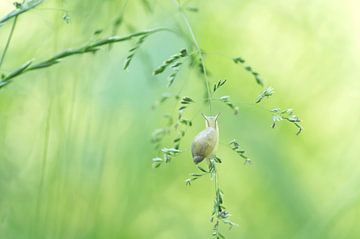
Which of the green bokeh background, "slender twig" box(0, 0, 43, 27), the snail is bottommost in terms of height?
the snail

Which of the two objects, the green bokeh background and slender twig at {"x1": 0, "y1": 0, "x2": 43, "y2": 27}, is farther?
the green bokeh background

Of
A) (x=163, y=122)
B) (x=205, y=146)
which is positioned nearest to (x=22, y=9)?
(x=205, y=146)

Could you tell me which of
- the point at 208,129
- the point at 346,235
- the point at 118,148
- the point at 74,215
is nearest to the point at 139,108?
the point at 118,148

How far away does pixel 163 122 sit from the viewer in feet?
4.66

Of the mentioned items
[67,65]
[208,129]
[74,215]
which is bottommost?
[208,129]

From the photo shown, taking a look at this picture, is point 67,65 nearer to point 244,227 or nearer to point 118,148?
point 118,148

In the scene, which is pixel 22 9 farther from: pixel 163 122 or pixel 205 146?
pixel 163 122

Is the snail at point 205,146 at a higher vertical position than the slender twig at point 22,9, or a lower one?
lower

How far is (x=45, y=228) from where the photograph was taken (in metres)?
1.10

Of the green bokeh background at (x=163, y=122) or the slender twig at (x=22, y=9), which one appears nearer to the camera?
the slender twig at (x=22, y=9)

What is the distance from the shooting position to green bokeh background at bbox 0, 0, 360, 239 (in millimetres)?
1224

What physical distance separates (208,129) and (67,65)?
1.49 feet

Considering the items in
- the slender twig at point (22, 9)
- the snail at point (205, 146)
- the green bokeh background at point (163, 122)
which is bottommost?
the snail at point (205, 146)

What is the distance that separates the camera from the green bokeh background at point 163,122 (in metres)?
1.22
